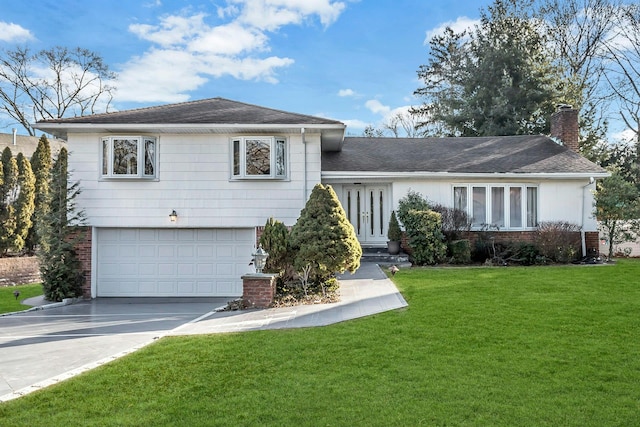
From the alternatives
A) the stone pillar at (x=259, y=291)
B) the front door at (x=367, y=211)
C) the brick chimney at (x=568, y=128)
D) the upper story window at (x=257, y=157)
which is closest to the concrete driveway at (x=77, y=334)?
the stone pillar at (x=259, y=291)

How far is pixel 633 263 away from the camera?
14.9 metres

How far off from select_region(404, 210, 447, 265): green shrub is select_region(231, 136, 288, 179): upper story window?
4265mm

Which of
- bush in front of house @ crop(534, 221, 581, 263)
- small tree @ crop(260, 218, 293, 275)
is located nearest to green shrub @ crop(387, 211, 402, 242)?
bush in front of house @ crop(534, 221, 581, 263)

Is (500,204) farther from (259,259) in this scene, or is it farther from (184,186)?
(184,186)

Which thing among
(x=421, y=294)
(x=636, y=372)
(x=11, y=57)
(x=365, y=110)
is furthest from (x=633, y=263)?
(x=11, y=57)

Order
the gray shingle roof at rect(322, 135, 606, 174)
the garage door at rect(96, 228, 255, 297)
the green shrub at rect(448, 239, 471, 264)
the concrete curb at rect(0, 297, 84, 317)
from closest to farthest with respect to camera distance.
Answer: the concrete curb at rect(0, 297, 84, 317) → the garage door at rect(96, 228, 255, 297) → the green shrub at rect(448, 239, 471, 264) → the gray shingle roof at rect(322, 135, 606, 174)

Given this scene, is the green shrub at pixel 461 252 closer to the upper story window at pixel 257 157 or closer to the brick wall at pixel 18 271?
the upper story window at pixel 257 157

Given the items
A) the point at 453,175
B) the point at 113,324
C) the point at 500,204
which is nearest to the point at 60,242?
the point at 113,324

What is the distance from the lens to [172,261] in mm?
13422

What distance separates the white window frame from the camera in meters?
12.8

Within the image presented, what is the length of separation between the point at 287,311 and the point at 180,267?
5455 millimetres

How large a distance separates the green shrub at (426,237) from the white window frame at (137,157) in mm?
7672

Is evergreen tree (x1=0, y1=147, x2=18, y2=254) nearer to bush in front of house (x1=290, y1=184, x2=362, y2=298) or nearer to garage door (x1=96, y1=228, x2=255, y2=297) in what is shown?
garage door (x1=96, y1=228, x2=255, y2=297)

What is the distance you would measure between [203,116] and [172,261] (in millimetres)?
4213
